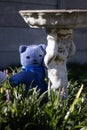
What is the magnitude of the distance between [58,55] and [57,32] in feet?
0.85

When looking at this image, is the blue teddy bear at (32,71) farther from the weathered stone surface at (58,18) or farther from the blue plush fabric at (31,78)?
the weathered stone surface at (58,18)

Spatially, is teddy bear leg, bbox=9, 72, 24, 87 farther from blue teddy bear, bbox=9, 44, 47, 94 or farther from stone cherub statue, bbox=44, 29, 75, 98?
stone cherub statue, bbox=44, 29, 75, 98

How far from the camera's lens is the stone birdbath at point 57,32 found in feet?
17.1

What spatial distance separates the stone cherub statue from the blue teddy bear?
7.7 inches

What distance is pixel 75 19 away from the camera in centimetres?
527

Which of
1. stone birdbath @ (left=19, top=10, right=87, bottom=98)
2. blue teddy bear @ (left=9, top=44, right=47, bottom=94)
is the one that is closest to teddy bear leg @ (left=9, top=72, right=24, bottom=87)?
blue teddy bear @ (left=9, top=44, right=47, bottom=94)

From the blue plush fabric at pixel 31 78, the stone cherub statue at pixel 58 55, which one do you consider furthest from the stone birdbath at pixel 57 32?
the blue plush fabric at pixel 31 78

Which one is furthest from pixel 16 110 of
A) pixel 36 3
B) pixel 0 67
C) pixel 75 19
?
pixel 36 3

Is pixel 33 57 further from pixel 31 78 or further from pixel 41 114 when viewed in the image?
pixel 41 114

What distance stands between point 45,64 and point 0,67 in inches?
178

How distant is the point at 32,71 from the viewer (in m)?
5.74

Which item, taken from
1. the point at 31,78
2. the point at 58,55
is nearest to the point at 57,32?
the point at 58,55

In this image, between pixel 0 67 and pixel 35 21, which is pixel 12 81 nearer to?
pixel 35 21

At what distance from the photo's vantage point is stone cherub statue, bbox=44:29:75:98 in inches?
215
